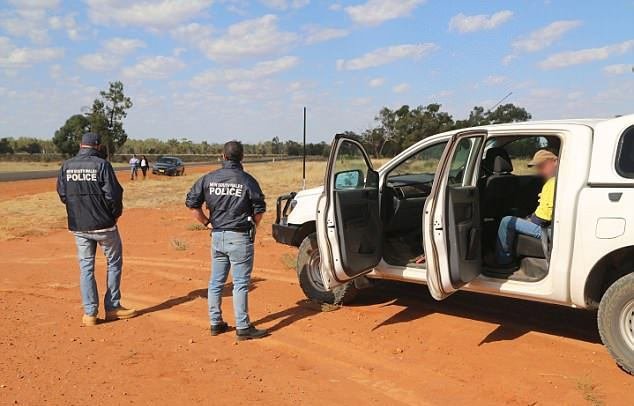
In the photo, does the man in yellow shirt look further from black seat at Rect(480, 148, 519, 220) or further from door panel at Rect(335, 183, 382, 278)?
door panel at Rect(335, 183, 382, 278)

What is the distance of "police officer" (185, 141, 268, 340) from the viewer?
5414mm

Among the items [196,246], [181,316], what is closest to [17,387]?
[181,316]

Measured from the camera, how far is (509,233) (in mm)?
5363

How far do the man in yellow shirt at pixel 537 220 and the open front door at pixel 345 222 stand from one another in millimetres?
1184

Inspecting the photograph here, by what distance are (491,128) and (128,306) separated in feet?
14.2

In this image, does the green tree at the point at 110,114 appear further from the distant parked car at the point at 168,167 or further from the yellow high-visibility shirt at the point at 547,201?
the yellow high-visibility shirt at the point at 547,201

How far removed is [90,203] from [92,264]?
24.9 inches

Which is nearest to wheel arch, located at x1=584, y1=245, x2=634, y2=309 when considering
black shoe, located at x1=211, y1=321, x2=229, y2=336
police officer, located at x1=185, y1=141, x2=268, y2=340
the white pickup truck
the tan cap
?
the white pickup truck

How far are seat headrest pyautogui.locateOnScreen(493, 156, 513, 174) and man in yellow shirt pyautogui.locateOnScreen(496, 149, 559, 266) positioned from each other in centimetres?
69

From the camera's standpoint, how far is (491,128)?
5430 mm

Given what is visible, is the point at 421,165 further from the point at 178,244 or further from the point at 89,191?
the point at 178,244

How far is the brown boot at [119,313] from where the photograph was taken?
6121 millimetres

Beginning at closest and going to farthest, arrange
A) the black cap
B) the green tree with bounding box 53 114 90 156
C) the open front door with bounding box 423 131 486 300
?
the open front door with bounding box 423 131 486 300
the black cap
the green tree with bounding box 53 114 90 156

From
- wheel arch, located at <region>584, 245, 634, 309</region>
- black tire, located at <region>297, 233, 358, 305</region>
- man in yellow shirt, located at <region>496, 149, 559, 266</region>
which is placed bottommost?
black tire, located at <region>297, 233, 358, 305</region>
